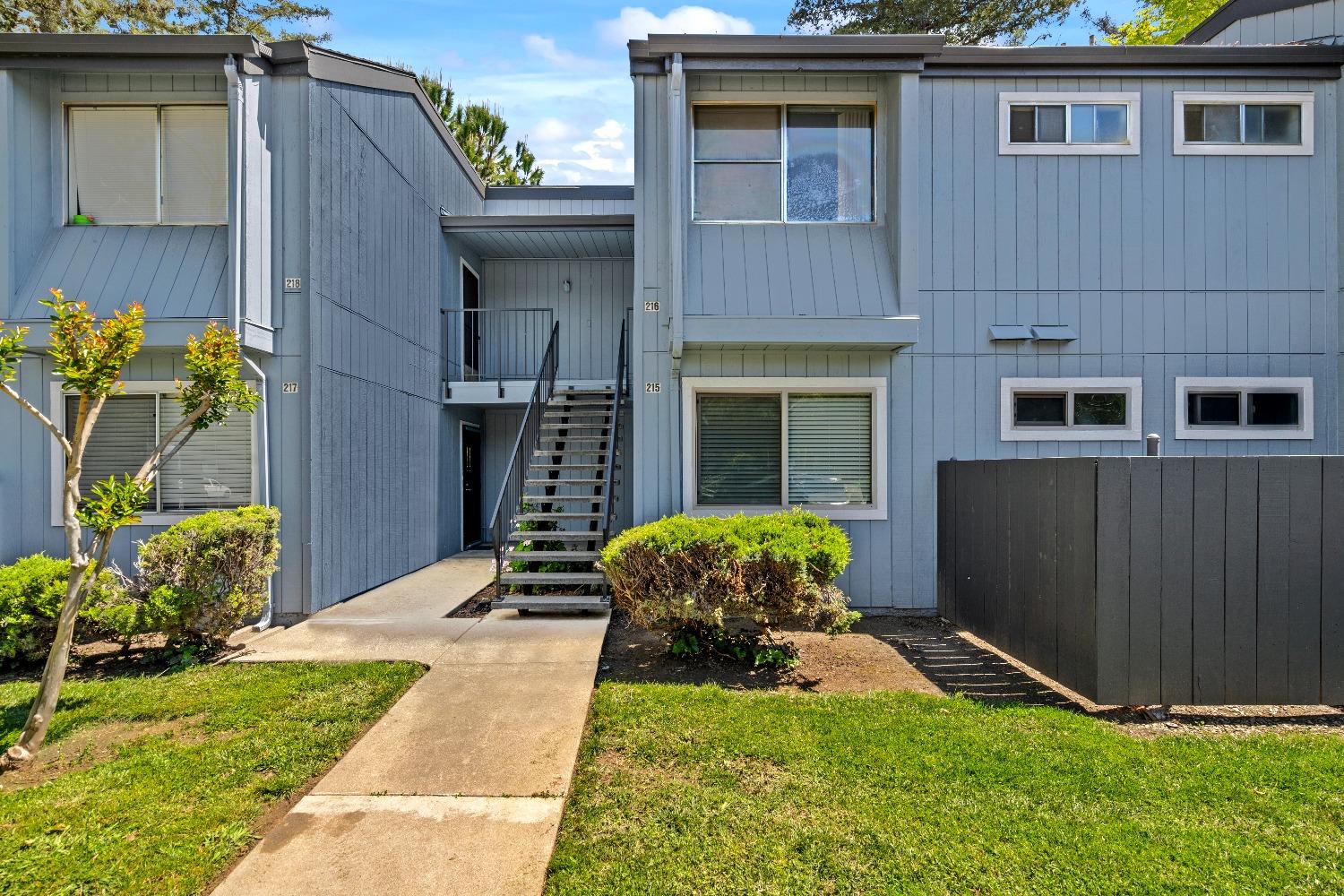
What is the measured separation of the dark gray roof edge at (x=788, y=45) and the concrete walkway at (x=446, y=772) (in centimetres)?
522

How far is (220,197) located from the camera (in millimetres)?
6293

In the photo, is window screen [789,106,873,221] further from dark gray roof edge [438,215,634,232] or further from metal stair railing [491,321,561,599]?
metal stair railing [491,321,561,599]

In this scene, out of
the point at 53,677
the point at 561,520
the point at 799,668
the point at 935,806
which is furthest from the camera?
the point at 561,520

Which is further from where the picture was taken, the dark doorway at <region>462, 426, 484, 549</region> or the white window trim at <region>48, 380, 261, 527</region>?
the dark doorway at <region>462, 426, 484, 549</region>

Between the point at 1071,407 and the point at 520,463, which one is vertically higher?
the point at 1071,407

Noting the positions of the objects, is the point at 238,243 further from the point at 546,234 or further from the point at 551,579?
the point at 546,234

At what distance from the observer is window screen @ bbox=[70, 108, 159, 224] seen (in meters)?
6.30

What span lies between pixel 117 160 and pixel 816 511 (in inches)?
293

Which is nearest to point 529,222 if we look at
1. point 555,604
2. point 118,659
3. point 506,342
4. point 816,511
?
point 506,342

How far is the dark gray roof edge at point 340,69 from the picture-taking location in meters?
6.20

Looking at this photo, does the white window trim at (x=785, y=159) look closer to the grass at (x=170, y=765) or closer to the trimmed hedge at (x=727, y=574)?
the trimmed hedge at (x=727, y=574)

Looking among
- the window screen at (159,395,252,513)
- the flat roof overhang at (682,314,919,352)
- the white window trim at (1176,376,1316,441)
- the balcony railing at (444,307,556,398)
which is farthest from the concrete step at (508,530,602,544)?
the white window trim at (1176,376,1316,441)

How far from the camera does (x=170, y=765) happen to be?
11.0 feet

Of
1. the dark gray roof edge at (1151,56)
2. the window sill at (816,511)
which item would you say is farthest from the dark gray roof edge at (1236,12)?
the window sill at (816,511)
